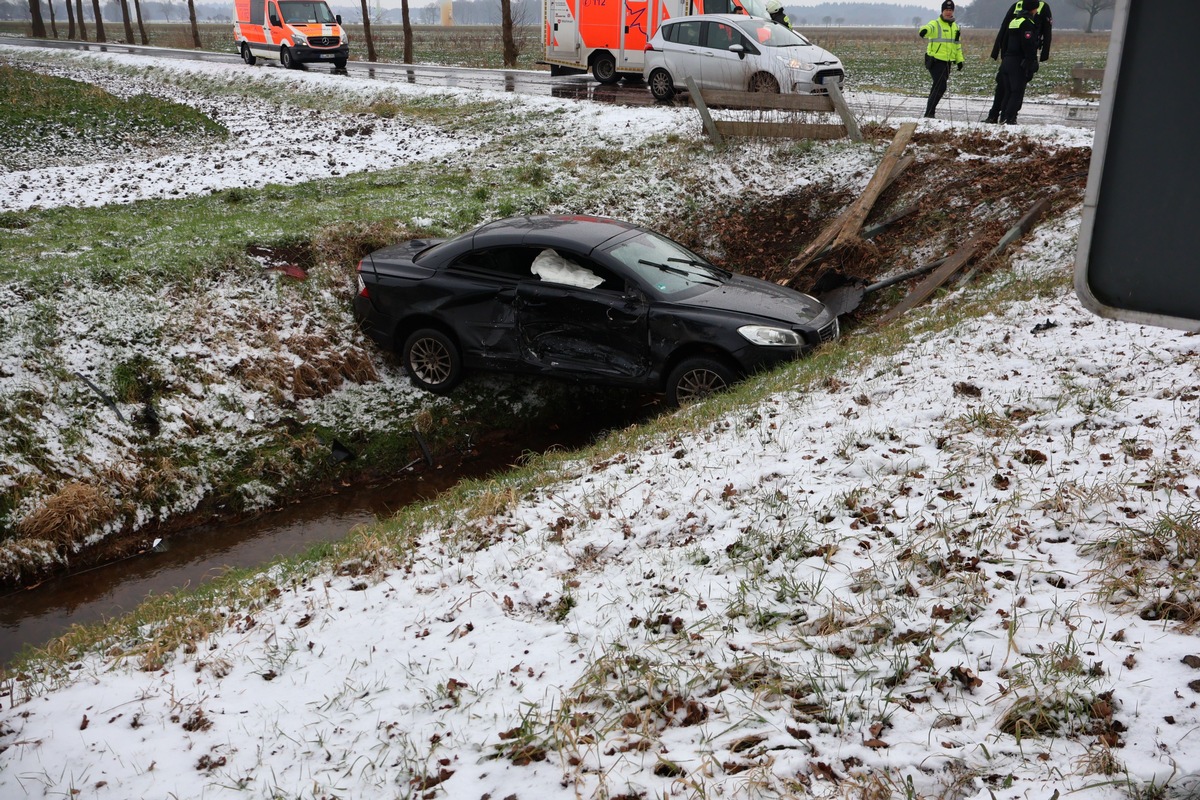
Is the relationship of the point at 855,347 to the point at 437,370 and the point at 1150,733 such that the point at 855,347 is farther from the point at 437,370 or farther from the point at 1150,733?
the point at 1150,733

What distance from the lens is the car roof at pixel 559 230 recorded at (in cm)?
886

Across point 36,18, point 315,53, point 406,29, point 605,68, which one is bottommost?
point 605,68

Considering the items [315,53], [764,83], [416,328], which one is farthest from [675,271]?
[315,53]

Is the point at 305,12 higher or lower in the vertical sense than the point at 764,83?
higher

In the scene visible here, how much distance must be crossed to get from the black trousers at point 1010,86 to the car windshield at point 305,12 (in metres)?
22.5

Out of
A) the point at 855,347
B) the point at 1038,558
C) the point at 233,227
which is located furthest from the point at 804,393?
the point at 233,227

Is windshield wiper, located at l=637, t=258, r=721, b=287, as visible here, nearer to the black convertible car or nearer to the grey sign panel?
the black convertible car

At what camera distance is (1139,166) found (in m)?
1.69

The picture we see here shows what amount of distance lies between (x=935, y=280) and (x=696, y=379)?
3862mm

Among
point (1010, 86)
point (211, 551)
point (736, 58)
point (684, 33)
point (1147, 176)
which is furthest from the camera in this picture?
point (684, 33)

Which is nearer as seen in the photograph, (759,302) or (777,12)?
(759,302)

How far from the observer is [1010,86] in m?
13.6

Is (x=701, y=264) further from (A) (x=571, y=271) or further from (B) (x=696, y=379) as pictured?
(B) (x=696, y=379)

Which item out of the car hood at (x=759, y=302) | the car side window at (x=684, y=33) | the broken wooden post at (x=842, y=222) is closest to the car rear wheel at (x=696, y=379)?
the car hood at (x=759, y=302)
